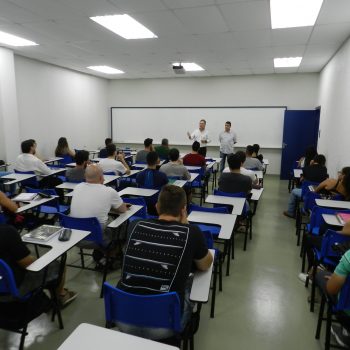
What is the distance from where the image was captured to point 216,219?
2861 millimetres

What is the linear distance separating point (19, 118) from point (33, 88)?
899mm

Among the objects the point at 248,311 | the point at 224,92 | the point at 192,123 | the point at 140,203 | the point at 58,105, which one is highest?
the point at 224,92

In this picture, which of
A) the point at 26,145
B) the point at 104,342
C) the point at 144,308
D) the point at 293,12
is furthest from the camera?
the point at 26,145

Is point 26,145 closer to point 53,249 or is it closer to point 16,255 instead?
point 53,249

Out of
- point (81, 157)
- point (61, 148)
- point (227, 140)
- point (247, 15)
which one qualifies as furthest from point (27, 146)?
point (227, 140)

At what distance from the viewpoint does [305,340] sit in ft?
7.66

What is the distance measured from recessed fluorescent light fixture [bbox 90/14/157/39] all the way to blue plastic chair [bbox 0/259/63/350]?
3.67 m

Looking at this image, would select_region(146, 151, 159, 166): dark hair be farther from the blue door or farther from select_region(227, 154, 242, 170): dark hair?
the blue door

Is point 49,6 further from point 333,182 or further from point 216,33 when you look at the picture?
point 333,182

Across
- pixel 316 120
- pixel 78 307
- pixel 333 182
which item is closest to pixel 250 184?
pixel 333 182

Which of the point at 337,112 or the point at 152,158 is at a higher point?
the point at 337,112

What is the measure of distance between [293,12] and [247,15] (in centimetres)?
59

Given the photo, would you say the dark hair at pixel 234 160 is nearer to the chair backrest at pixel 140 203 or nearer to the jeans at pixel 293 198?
the chair backrest at pixel 140 203

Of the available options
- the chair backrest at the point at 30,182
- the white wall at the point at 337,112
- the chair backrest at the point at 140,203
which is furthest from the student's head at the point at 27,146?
the white wall at the point at 337,112
